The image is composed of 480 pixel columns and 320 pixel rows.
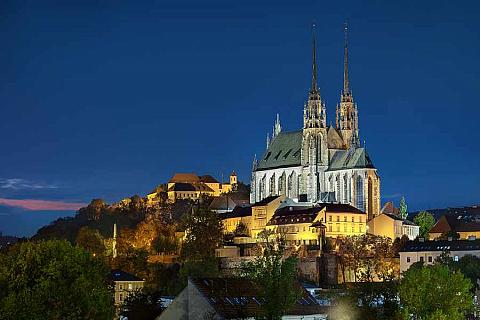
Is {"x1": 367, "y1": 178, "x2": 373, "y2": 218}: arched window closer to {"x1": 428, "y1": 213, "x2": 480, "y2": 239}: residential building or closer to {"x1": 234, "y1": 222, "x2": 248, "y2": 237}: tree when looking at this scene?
{"x1": 428, "y1": 213, "x2": 480, "y2": 239}: residential building

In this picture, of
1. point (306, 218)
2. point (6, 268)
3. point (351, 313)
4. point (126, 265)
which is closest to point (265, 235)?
point (306, 218)

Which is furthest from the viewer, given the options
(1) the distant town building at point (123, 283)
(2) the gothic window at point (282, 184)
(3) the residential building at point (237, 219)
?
(2) the gothic window at point (282, 184)

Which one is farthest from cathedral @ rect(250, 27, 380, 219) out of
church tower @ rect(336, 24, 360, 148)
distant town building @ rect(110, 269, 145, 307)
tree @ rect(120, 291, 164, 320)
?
tree @ rect(120, 291, 164, 320)

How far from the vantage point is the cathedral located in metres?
162

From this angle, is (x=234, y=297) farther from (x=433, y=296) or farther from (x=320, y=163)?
(x=320, y=163)

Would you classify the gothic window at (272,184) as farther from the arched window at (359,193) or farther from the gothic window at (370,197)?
the gothic window at (370,197)

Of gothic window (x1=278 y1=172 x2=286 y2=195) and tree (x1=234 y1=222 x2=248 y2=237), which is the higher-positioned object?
gothic window (x1=278 y1=172 x2=286 y2=195)

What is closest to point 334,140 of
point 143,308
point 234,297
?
point 143,308

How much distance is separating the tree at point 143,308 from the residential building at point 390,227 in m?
68.1

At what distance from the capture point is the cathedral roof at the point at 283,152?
17575cm

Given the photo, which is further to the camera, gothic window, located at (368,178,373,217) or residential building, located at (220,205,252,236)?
residential building, located at (220,205,252,236)

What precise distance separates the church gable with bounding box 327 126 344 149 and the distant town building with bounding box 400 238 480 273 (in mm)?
40490

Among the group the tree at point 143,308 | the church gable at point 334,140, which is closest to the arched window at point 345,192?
the church gable at point 334,140

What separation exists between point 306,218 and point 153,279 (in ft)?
74.8
